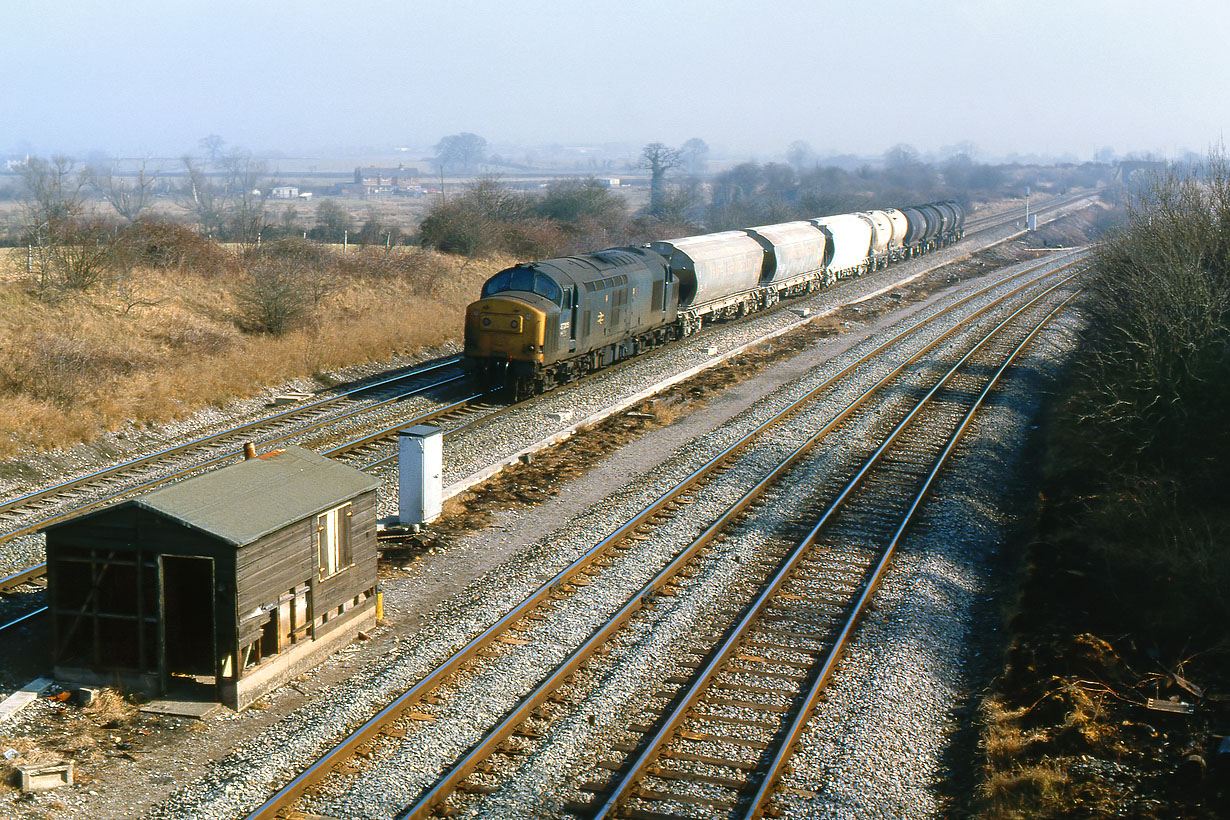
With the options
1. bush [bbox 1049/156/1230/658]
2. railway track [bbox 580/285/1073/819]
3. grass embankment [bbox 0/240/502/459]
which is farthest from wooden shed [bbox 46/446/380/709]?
bush [bbox 1049/156/1230/658]

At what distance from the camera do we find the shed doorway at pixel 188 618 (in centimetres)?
1065

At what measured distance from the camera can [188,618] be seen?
10.7 meters

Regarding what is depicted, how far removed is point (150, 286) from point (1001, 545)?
2523 cm

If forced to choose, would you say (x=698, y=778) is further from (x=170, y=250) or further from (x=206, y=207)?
(x=206, y=207)

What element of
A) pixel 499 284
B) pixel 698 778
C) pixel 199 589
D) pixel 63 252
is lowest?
pixel 698 778

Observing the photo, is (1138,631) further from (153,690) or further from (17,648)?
(17,648)

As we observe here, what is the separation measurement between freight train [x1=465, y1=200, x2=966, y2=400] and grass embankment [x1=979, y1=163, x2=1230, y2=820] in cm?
1092

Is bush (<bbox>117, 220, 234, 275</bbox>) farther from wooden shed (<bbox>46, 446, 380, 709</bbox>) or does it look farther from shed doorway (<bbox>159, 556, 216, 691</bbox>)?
shed doorway (<bbox>159, 556, 216, 691</bbox>)

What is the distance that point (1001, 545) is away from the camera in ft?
52.4

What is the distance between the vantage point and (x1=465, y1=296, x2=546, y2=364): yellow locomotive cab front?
2320 cm

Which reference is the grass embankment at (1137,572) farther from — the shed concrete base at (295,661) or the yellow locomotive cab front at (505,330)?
the yellow locomotive cab front at (505,330)

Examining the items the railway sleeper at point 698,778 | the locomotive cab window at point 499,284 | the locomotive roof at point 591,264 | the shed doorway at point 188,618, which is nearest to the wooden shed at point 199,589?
the shed doorway at point 188,618

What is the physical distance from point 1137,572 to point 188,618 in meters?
12.4

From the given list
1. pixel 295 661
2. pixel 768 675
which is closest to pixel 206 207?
pixel 295 661
